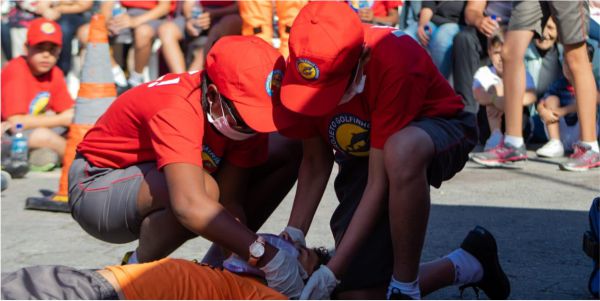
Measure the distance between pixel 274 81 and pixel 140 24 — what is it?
578 centimetres

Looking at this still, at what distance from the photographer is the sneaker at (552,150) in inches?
278

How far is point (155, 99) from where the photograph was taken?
3.76 metres

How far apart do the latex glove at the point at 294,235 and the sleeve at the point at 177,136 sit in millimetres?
454

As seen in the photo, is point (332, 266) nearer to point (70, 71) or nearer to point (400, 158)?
point (400, 158)

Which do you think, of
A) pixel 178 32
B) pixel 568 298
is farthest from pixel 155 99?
pixel 178 32

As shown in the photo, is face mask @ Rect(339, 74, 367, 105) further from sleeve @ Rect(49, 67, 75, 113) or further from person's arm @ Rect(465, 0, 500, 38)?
sleeve @ Rect(49, 67, 75, 113)

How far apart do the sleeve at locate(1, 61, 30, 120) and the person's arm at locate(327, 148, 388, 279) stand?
459 centimetres

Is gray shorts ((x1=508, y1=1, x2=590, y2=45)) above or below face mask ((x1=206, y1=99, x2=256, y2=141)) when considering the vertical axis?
below

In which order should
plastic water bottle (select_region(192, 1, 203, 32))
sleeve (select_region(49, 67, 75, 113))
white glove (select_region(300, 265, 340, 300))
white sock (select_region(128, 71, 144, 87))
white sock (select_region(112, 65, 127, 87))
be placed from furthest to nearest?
white sock (select_region(112, 65, 127, 87)) → white sock (select_region(128, 71, 144, 87)) → plastic water bottle (select_region(192, 1, 203, 32)) → sleeve (select_region(49, 67, 75, 113)) → white glove (select_region(300, 265, 340, 300))

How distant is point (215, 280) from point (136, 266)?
0.81 ft

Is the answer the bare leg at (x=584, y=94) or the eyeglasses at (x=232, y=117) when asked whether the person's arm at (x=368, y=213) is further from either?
the bare leg at (x=584, y=94)

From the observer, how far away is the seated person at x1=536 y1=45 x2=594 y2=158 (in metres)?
7.16

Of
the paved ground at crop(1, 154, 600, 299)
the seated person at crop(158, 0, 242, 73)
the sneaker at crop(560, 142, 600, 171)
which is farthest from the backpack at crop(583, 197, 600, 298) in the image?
the seated person at crop(158, 0, 242, 73)

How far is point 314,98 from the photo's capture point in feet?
11.2
